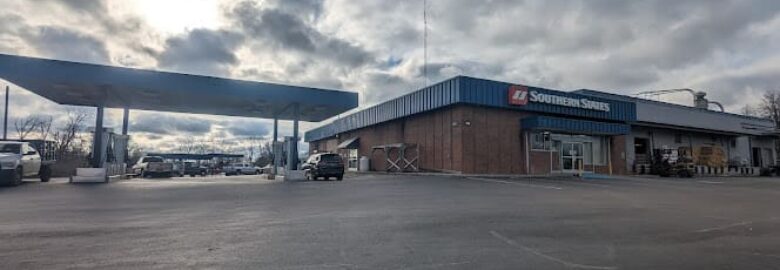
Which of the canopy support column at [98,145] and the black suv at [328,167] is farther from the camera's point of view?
the black suv at [328,167]

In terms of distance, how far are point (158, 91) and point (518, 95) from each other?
20.0 metres

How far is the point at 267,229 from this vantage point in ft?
26.0

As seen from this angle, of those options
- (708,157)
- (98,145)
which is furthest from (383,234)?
(708,157)

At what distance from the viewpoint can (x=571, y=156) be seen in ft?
104

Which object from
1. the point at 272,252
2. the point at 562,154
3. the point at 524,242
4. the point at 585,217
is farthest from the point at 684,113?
the point at 272,252

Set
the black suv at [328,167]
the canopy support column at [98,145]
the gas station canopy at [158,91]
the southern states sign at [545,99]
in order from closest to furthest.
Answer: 1. the gas station canopy at [158,91]
2. the canopy support column at [98,145]
3. the black suv at [328,167]
4. the southern states sign at [545,99]

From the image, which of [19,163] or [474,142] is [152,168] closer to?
[19,163]

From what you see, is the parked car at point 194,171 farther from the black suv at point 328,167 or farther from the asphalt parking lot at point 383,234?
the asphalt parking lot at point 383,234

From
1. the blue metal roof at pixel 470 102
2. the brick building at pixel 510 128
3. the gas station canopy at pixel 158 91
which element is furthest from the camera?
the brick building at pixel 510 128

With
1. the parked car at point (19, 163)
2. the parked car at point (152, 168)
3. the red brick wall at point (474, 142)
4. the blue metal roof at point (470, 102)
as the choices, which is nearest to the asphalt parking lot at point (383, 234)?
the parked car at point (19, 163)

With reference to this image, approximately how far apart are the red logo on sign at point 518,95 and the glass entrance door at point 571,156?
4660 mm

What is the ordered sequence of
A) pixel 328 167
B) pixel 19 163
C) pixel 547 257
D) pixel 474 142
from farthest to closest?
pixel 474 142 < pixel 328 167 < pixel 19 163 < pixel 547 257

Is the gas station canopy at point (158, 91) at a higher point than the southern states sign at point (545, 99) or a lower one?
lower

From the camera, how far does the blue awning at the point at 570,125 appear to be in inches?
1126
